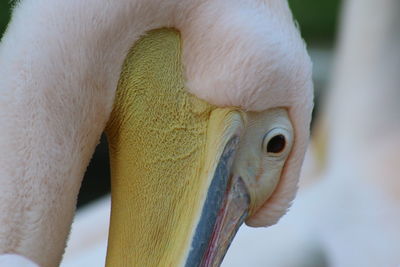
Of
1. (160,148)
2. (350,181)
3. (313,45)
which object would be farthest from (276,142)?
(313,45)

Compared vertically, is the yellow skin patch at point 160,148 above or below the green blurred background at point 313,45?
above

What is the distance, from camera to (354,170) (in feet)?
10.5

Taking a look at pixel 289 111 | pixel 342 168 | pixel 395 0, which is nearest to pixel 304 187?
pixel 342 168

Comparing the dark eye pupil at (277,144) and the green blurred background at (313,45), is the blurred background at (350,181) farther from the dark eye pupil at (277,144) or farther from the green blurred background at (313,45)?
the green blurred background at (313,45)

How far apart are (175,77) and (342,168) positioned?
159 cm

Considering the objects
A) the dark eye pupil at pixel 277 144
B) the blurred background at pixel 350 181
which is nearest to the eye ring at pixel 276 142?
the dark eye pupil at pixel 277 144

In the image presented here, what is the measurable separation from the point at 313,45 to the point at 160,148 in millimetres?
4026

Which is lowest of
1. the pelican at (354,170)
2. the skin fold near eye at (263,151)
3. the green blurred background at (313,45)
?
the green blurred background at (313,45)

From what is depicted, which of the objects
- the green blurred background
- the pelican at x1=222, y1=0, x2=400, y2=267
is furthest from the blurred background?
the green blurred background

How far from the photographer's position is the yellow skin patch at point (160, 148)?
68.0 inches

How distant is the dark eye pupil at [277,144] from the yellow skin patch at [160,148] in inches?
3.0

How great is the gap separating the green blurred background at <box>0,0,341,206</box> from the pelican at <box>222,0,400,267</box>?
205 cm

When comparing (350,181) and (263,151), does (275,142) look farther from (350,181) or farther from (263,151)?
(350,181)

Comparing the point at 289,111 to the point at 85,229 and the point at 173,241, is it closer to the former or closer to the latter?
the point at 173,241
